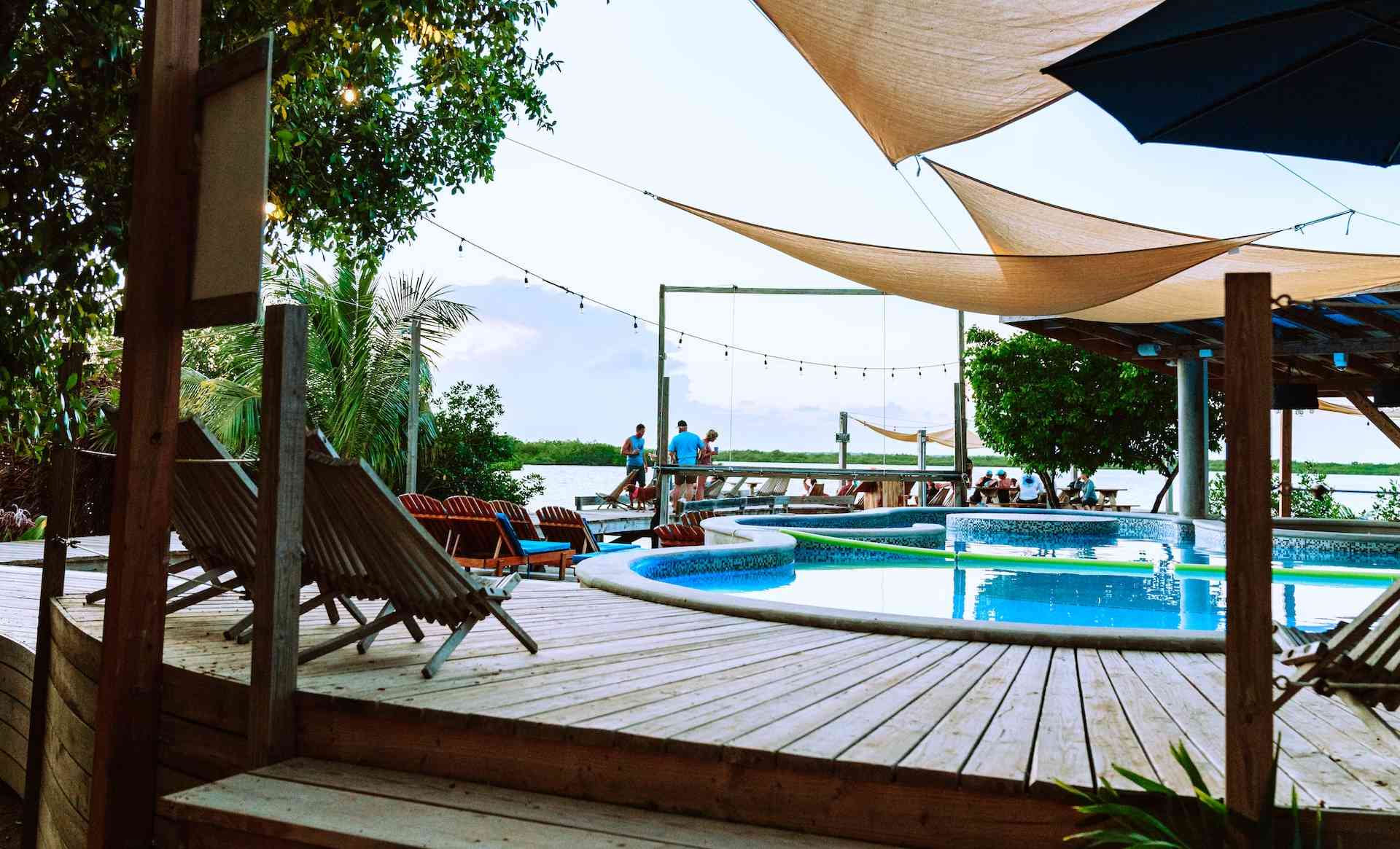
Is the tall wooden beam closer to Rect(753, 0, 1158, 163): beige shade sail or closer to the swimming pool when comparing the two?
the swimming pool

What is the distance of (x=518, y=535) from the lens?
27.1ft

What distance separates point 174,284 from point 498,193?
69.1ft

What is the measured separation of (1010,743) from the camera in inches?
84.5

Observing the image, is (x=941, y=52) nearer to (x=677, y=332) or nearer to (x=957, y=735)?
(x=957, y=735)

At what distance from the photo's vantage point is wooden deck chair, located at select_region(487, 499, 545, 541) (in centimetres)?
814

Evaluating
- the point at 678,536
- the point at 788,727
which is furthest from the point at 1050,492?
the point at 788,727

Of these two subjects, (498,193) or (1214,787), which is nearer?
(1214,787)

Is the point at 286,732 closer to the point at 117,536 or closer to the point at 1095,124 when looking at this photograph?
the point at 117,536

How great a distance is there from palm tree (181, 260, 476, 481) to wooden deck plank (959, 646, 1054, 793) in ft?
35.4

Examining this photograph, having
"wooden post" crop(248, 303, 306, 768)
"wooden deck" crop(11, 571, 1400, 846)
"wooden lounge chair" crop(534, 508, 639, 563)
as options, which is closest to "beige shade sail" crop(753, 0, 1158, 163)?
"wooden deck" crop(11, 571, 1400, 846)

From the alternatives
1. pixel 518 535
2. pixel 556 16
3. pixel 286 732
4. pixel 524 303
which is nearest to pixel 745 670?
pixel 286 732

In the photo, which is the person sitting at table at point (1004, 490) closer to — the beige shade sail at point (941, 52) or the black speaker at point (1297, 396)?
the black speaker at point (1297, 396)

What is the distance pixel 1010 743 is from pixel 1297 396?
425 inches

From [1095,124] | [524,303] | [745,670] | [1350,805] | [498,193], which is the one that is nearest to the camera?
[1350,805]
